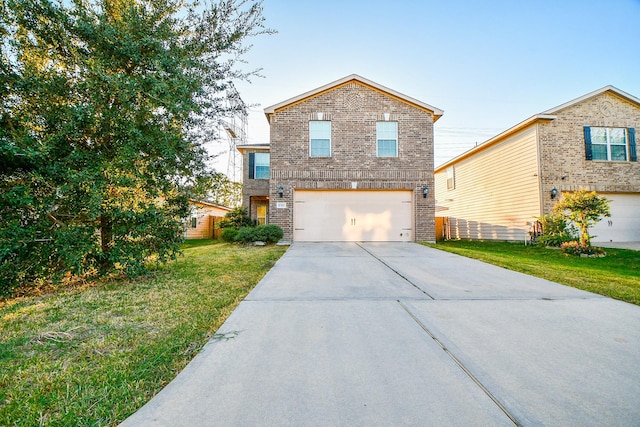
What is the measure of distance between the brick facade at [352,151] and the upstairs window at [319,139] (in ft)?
0.52

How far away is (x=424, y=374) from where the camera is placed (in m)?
1.94

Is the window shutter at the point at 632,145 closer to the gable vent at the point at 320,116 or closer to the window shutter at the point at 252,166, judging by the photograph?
the gable vent at the point at 320,116

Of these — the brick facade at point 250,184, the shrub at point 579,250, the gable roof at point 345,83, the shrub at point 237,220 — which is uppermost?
the gable roof at point 345,83

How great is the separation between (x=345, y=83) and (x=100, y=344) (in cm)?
1076

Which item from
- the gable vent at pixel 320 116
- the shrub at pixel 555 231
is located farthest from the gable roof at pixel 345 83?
the shrub at pixel 555 231

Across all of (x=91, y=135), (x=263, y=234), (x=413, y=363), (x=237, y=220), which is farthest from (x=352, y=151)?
(x=413, y=363)

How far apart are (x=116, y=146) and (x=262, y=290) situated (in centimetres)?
296

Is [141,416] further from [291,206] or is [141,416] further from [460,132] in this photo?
[460,132]

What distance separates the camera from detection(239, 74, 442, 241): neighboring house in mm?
10727

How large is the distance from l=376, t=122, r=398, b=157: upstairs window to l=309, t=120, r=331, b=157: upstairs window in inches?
72.3

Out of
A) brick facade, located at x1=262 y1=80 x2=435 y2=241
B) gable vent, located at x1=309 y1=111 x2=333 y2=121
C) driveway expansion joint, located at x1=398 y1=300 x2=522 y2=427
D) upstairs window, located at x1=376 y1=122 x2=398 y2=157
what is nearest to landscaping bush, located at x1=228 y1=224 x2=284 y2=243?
brick facade, located at x1=262 y1=80 x2=435 y2=241

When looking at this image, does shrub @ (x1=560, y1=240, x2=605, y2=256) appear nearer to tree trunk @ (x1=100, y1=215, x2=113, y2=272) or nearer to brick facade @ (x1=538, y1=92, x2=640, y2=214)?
brick facade @ (x1=538, y1=92, x2=640, y2=214)

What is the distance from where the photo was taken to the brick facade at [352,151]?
1070 cm

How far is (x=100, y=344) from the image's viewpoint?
2.41 meters
